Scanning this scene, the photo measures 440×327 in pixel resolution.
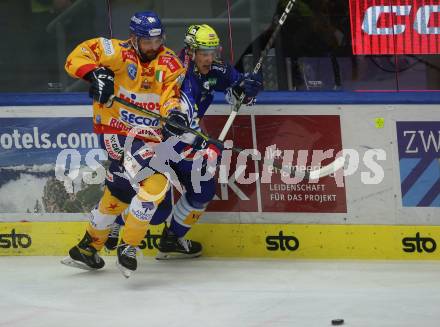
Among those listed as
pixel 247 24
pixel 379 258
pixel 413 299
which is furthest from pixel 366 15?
pixel 413 299

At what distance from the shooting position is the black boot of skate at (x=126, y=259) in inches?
218

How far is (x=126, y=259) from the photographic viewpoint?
5.53 metres

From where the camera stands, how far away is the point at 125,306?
522cm

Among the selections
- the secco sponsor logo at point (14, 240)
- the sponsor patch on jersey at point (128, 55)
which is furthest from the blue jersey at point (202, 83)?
the secco sponsor logo at point (14, 240)

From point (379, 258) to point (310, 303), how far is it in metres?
0.96

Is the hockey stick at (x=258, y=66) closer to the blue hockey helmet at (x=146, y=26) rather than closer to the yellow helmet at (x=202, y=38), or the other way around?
the yellow helmet at (x=202, y=38)

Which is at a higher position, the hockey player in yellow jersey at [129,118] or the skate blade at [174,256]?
the hockey player in yellow jersey at [129,118]

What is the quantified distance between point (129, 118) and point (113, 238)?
Answer: 0.78 meters

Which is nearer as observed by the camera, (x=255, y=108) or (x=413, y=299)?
(x=413, y=299)

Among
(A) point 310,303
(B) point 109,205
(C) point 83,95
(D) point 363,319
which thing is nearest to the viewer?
(D) point 363,319

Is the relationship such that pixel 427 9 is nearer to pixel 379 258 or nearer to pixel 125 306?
pixel 379 258

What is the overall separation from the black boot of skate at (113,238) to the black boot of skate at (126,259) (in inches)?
22.9

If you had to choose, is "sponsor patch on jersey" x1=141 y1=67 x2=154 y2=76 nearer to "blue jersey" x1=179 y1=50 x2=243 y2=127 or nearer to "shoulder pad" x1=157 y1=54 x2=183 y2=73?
"shoulder pad" x1=157 y1=54 x2=183 y2=73

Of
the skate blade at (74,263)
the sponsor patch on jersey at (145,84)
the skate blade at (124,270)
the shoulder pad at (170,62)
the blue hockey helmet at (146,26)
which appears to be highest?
the blue hockey helmet at (146,26)
